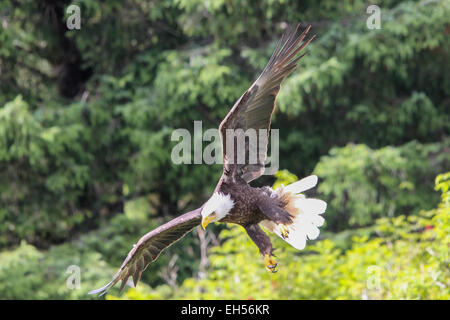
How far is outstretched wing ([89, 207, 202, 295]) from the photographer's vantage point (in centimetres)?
336

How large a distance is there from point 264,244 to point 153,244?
0.67m

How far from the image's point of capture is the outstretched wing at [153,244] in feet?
11.0

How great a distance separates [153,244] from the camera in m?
3.65

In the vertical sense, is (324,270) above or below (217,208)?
below

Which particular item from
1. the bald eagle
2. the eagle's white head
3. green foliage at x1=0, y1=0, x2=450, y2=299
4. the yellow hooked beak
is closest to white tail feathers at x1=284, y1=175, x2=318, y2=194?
the bald eagle

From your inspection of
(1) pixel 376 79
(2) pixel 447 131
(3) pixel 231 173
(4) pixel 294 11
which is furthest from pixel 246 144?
(2) pixel 447 131

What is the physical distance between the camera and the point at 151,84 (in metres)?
9.12

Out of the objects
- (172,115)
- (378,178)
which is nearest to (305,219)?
(378,178)

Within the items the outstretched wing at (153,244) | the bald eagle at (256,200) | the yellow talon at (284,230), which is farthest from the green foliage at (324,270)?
the yellow talon at (284,230)

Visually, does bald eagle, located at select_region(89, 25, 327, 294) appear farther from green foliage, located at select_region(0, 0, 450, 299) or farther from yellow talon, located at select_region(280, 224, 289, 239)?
green foliage, located at select_region(0, 0, 450, 299)

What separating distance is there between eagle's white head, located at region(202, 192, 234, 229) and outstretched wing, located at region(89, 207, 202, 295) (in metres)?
0.12

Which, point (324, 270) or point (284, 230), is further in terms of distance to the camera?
point (324, 270)

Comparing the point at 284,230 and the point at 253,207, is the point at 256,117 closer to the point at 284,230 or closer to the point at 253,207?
the point at 253,207

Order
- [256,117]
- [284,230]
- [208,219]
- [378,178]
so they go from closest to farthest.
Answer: [208,219]
[284,230]
[256,117]
[378,178]
